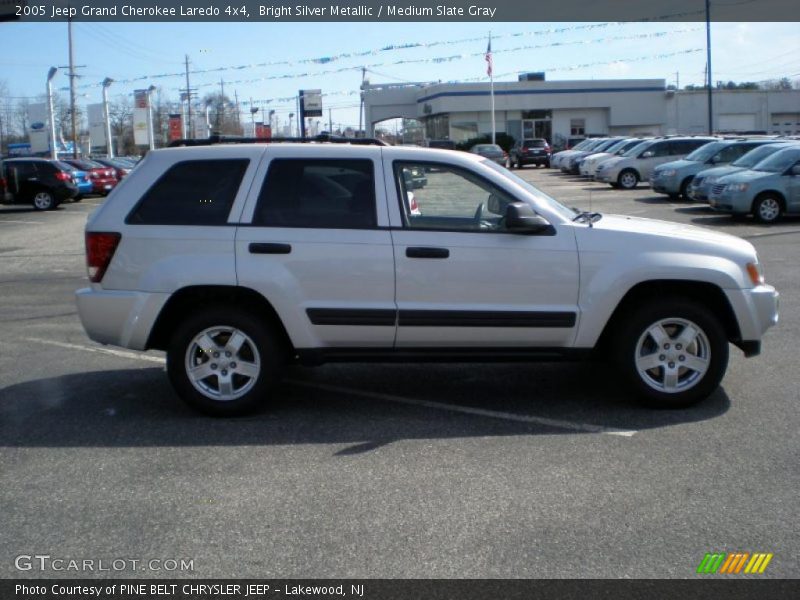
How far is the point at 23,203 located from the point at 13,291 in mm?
19003

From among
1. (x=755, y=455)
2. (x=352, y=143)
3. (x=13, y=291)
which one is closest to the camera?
(x=755, y=455)

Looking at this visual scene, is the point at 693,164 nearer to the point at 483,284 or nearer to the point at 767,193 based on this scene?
the point at 767,193

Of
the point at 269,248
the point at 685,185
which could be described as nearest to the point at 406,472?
the point at 269,248

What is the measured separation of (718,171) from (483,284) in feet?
56.7

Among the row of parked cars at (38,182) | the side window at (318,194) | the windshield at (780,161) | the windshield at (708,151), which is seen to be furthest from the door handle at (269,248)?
the row of parked cars at (38,182)

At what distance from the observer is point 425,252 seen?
6305 millimetres

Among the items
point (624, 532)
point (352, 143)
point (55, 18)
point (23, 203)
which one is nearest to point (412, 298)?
point (352, 143)

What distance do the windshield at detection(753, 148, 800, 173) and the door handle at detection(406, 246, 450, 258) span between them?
49.5ft

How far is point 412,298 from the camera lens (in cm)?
637

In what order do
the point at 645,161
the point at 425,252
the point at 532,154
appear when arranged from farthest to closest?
1. the point at 532,154
2. the point at 645,161
3. the point at 425,252

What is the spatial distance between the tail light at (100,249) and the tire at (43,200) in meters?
25.9

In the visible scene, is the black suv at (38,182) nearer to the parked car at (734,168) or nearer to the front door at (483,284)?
the parked car at (734,168)

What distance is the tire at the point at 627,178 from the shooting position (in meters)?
31.3

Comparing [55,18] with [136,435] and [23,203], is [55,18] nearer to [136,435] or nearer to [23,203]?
[23,203]
